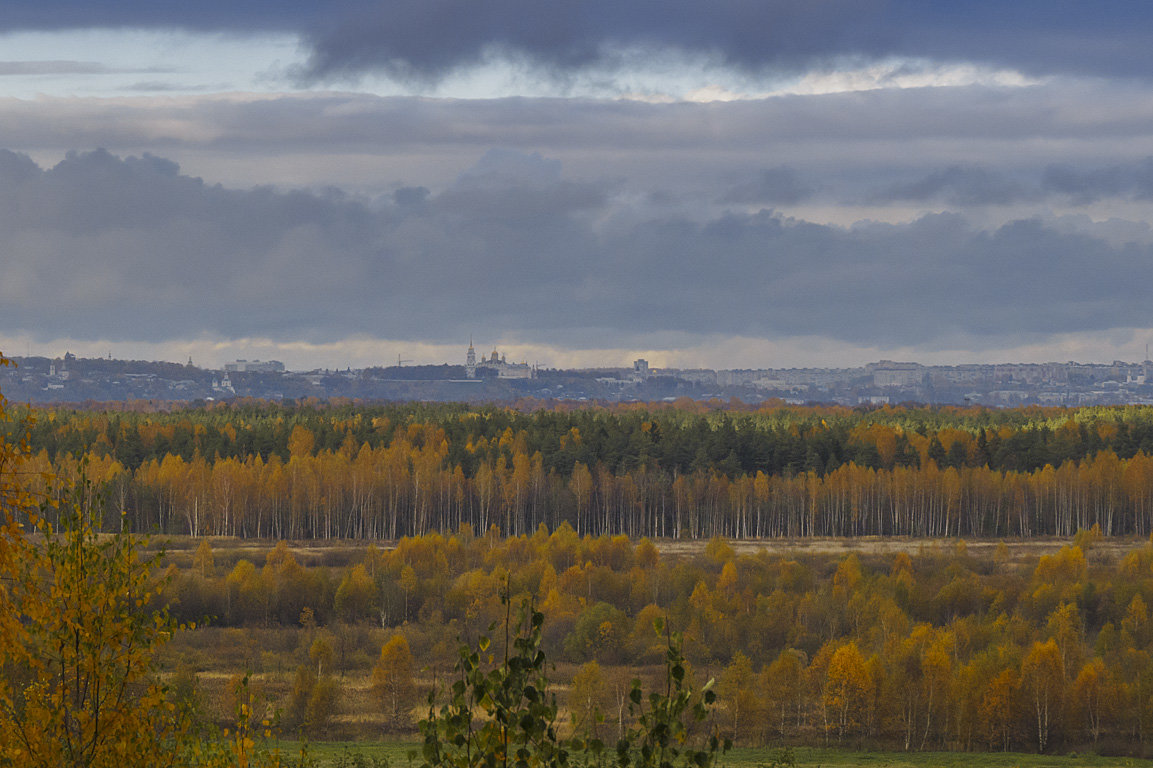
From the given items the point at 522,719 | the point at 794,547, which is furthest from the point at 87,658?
the point at 794,547

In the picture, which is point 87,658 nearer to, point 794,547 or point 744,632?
point 744,632

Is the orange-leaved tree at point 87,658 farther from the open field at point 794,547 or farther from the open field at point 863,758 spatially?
the open field at point 794,547

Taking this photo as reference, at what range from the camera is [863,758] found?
3228 inches

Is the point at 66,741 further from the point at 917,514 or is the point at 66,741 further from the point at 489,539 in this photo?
the point at 917,514

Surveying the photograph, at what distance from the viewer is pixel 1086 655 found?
107 metres

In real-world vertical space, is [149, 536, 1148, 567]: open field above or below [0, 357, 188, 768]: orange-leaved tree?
below

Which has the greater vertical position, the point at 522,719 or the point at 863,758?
the point at 522,719

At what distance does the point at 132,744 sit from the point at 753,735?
7790cm

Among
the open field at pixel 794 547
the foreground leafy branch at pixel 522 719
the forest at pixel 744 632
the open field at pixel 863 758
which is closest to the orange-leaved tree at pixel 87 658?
the foreground leafy branch at pixel 522 719

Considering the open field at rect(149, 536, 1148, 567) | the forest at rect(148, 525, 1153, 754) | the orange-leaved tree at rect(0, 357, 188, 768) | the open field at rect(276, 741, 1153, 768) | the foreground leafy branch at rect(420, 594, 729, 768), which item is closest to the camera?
the foreground leafy branch at rect(420, 594, 729, 768)

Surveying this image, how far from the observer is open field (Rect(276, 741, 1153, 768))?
257 feet

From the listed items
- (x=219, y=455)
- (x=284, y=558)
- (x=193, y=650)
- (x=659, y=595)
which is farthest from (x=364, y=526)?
(x=193, y=650)

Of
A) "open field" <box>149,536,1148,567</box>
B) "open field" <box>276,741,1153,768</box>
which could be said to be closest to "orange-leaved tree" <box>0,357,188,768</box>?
"open field" <box>276,741,1153,768</box>

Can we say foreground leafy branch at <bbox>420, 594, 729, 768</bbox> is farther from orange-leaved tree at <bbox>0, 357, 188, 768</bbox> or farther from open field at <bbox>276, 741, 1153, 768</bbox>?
open field at <bbox>276, 741, 1153, 768</bbox>
